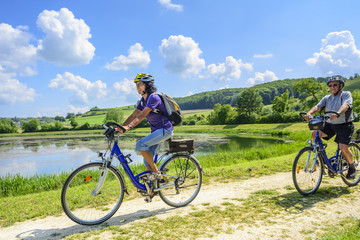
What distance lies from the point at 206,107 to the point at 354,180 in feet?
465

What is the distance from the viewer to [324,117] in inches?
177

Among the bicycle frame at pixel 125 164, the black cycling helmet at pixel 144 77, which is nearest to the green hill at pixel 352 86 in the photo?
the black cycling helmet at pixel 144 77

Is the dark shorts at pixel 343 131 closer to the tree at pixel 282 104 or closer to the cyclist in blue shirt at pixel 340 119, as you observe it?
the cyclist in blue shirt at pixel 340 119

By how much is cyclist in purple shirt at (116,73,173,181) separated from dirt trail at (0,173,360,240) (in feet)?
2.36

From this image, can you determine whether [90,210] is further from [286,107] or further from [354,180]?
[286,107]

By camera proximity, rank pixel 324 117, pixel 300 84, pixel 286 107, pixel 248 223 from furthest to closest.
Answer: pixel 286 107, pixel 300 84, pixel 324 117, pixel 248 223

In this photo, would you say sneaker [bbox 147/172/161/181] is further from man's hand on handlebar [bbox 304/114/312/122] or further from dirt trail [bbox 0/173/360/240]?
man's hand on handlebar [bbox 304/114/312/122]

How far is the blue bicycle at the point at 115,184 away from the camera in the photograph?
3660 millimetres

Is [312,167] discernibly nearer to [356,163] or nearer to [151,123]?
[356,163]

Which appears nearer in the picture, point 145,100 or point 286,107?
point 145,100

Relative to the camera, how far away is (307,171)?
4.53 m

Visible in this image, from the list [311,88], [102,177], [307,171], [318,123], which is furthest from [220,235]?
[311,88]

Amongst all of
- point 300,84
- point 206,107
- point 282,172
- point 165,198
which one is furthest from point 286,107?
point 206,107

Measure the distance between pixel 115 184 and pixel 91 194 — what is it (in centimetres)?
41
